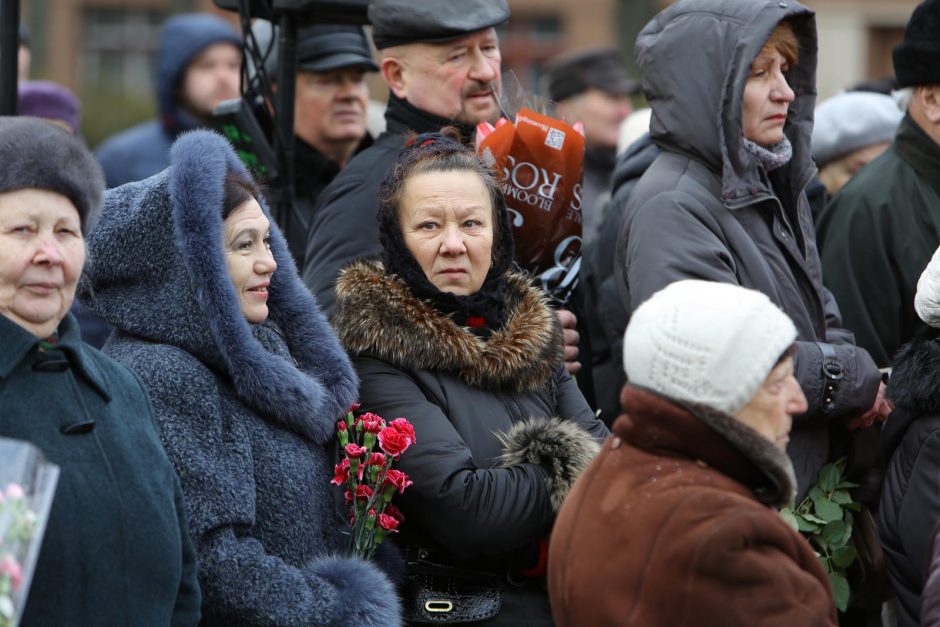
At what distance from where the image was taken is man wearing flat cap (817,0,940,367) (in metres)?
4.73

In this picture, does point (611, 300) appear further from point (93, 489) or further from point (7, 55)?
point (93, 489)

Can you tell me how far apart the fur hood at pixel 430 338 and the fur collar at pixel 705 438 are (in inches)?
32.5

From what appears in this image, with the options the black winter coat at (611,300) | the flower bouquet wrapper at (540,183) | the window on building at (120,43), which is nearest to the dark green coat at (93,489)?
the flower bouquet wrapper at (540,183)

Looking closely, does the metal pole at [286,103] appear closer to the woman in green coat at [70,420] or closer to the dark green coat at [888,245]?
the dark green coat at [888,245]

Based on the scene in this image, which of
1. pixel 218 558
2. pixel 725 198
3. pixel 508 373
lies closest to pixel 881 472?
pixel 725 198

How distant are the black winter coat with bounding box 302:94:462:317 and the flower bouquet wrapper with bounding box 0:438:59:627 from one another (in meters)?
1.62

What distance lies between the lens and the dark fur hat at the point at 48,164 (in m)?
2.89

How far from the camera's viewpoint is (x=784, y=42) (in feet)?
14.1

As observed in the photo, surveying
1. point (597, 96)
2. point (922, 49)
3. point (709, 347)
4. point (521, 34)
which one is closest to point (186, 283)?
point (709, 347)

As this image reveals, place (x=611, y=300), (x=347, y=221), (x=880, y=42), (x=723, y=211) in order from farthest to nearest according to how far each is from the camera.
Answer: (x=880, y=42) → (x=611, y=300) → (x=347, y=221) → (x=723, y=211)

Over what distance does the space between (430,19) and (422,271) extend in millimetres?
1058

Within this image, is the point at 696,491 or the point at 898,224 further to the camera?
the point at 898,224

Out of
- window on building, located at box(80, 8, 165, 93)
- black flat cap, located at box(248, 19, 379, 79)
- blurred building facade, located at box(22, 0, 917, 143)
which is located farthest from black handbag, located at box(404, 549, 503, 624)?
window on building, located at box(80, 8, 165, 93)

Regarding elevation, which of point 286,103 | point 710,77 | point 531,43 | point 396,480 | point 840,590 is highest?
point 710,77
